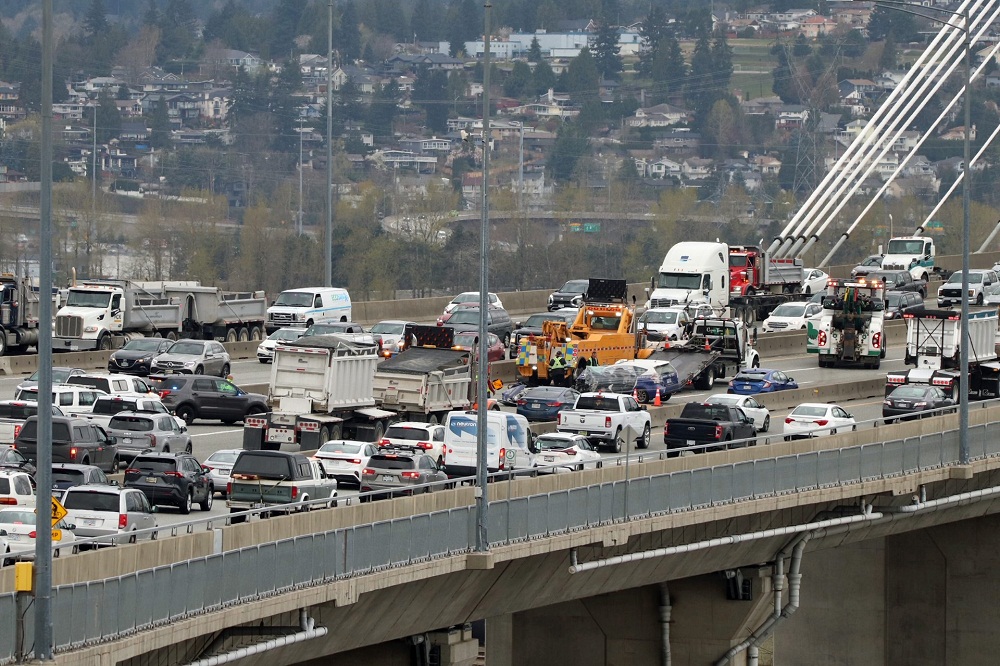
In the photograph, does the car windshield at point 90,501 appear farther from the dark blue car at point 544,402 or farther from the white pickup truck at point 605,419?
the dark blue car at point 544,402

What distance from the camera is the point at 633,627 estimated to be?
132 feet

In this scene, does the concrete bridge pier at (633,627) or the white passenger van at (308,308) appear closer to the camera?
the concrete bridge pier at (633,627)

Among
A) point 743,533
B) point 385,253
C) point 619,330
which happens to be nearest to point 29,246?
point 385,253

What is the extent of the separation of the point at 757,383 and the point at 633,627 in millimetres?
16263

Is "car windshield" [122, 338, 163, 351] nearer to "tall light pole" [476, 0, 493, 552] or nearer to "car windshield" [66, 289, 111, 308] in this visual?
"car windshield" [66, 289, 111, 308]

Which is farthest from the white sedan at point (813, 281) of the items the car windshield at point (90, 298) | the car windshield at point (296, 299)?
the car windshield at point (90, 298)

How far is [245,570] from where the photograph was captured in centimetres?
2414

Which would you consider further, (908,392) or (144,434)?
(908,392)

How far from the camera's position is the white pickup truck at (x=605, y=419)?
4562 cm

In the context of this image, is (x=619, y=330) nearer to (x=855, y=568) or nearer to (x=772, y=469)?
(x=855, y=568)

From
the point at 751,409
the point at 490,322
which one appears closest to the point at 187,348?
the point at 490,322

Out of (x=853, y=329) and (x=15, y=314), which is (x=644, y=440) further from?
(x=15, y=314)

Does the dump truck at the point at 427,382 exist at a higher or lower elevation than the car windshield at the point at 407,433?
higher

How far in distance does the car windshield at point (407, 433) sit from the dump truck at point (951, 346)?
19.0 metres
